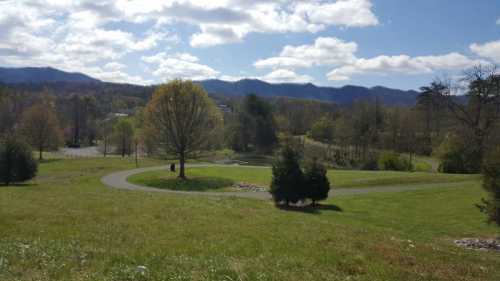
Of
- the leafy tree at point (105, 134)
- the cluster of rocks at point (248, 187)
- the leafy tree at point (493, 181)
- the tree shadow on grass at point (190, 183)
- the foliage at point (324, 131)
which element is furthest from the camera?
the foliage at point (324, 131)

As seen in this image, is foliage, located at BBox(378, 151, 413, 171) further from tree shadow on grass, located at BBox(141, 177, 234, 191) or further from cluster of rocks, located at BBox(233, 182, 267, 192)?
cluster of rocks, located at BBox(233, 182, 267, 192)

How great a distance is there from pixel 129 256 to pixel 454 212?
23255 mm

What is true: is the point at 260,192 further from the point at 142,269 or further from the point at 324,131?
the point at 324,131

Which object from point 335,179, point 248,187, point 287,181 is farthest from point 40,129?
point 287,181

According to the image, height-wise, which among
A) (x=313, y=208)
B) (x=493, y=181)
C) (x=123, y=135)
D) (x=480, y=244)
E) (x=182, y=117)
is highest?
(x=182, y=117)

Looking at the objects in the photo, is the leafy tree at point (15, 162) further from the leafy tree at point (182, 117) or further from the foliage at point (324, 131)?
the foliage at point (324, 131)

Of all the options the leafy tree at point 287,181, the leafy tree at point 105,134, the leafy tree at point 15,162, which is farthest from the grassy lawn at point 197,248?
the leafy tree at point 105,134

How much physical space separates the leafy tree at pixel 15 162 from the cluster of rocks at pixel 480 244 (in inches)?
1409

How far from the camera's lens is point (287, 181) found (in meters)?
27.4

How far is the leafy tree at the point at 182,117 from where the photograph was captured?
44.8 meters

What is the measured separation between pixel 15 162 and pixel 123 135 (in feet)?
184

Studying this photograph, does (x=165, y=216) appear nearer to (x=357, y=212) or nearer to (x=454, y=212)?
(x=357, y=212)

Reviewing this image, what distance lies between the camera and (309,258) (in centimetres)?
905

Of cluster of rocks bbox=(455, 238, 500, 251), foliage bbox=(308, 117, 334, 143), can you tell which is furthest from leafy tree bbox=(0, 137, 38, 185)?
foliage bbox=(308, 117, 334, 143)
